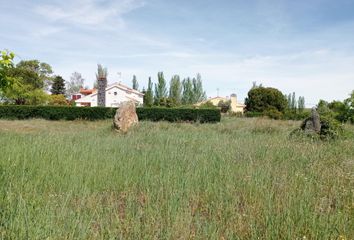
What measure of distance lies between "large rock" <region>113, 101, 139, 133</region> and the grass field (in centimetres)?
720

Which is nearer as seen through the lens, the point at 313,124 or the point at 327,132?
the point at 327,132

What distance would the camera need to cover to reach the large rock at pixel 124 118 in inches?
523

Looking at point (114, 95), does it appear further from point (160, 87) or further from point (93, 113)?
point (93, 113)

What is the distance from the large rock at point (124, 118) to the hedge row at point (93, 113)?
7830mm

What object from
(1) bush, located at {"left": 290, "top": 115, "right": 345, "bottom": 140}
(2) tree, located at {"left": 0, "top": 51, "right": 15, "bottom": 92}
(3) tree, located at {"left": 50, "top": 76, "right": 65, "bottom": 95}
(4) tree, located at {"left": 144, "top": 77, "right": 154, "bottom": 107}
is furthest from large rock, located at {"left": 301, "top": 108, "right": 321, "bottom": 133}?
(3) tree, located at {"left": 50, "top": 76, "right": 65, "bottom": 95}

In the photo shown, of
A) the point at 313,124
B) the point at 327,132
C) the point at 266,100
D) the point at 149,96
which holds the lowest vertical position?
the point at 327,132

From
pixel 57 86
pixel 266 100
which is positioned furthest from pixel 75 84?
pixel 266 100

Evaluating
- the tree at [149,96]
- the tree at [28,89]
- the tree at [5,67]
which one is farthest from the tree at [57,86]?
the tree at [5,67]

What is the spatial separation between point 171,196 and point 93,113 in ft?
65.4

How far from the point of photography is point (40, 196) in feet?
11.6

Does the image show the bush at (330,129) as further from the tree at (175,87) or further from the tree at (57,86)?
the tree at (57,86)

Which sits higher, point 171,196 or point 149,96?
point 149,96

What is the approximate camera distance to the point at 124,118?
13.6 metres

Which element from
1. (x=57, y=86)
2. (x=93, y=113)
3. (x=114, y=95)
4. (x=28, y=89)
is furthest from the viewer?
(x=57, y=86)
